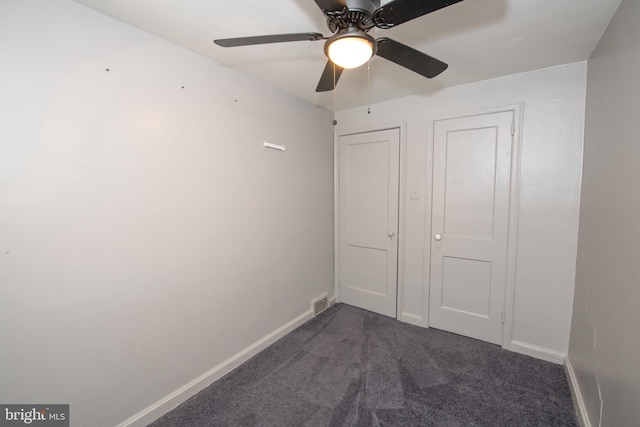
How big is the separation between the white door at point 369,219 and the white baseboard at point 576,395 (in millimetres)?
1377

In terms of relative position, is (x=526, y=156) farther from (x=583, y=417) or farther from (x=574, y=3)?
(x=583, y=417)

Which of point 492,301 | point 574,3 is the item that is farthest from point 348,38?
point 492,301

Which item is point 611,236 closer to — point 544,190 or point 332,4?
point 544,190

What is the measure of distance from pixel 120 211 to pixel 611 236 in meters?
2.61

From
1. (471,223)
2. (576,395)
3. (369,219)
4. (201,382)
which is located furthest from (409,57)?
(201,382)

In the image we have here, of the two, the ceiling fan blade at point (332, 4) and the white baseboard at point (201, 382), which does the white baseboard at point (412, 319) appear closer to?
the white baseboard at point (201, 382)

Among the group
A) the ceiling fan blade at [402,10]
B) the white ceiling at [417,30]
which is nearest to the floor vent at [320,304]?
the white ceiling at [417,30]

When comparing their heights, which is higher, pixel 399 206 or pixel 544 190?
pixel 544 190

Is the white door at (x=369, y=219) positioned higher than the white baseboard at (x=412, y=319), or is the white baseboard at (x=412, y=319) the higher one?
the white door at (x=369, y=219)

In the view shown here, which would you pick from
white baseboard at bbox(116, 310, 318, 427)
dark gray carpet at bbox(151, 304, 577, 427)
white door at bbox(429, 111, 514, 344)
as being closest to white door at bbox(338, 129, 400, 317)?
white door at bbox(429, 111, 514, 344)

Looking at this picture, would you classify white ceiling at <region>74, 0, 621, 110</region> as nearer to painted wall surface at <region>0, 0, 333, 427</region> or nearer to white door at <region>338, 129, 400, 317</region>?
painted wall surface at <region>0, 0, 333, 427</region>

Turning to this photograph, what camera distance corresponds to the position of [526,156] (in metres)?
2.11

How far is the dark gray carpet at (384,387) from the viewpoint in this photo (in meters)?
1.60

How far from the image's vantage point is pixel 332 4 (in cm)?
96
